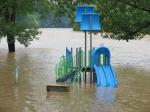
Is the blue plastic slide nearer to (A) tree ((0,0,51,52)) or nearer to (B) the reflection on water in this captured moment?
(B) the reflection on water

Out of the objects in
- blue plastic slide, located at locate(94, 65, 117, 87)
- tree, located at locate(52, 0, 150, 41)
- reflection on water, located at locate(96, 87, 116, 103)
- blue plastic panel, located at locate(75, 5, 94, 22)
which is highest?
blue plastic panel, located at locate(75, 5, 94, 22)

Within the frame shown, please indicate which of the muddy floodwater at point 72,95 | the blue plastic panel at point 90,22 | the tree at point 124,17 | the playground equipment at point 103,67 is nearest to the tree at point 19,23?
the muddy floodwater at point 72,95

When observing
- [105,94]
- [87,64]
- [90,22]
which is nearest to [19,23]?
[87,64]

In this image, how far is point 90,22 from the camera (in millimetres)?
21078

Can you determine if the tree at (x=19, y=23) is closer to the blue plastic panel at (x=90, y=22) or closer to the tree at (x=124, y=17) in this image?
the blue plastic panel at (x=90, y=22)

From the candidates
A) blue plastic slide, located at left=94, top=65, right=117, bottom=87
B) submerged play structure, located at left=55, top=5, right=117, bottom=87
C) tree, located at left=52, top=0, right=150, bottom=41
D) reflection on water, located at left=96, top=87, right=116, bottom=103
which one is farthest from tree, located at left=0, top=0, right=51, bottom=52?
tree, located at left=52, top=0, right=150, bottom=41

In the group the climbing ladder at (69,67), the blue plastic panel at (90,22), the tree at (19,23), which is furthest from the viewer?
the tree at (19,23)

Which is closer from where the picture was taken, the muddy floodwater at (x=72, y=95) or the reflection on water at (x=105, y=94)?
the muddy floodwater at (x=72, y=95)

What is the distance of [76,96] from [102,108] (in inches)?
114

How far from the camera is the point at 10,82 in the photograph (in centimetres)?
2327

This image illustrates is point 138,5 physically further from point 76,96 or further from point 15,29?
point 15,29

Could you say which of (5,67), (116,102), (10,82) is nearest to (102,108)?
(116,102)

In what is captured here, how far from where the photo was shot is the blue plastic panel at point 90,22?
20.6 meters

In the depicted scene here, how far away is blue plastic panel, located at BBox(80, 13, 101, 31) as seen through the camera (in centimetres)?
Answer: 2056
